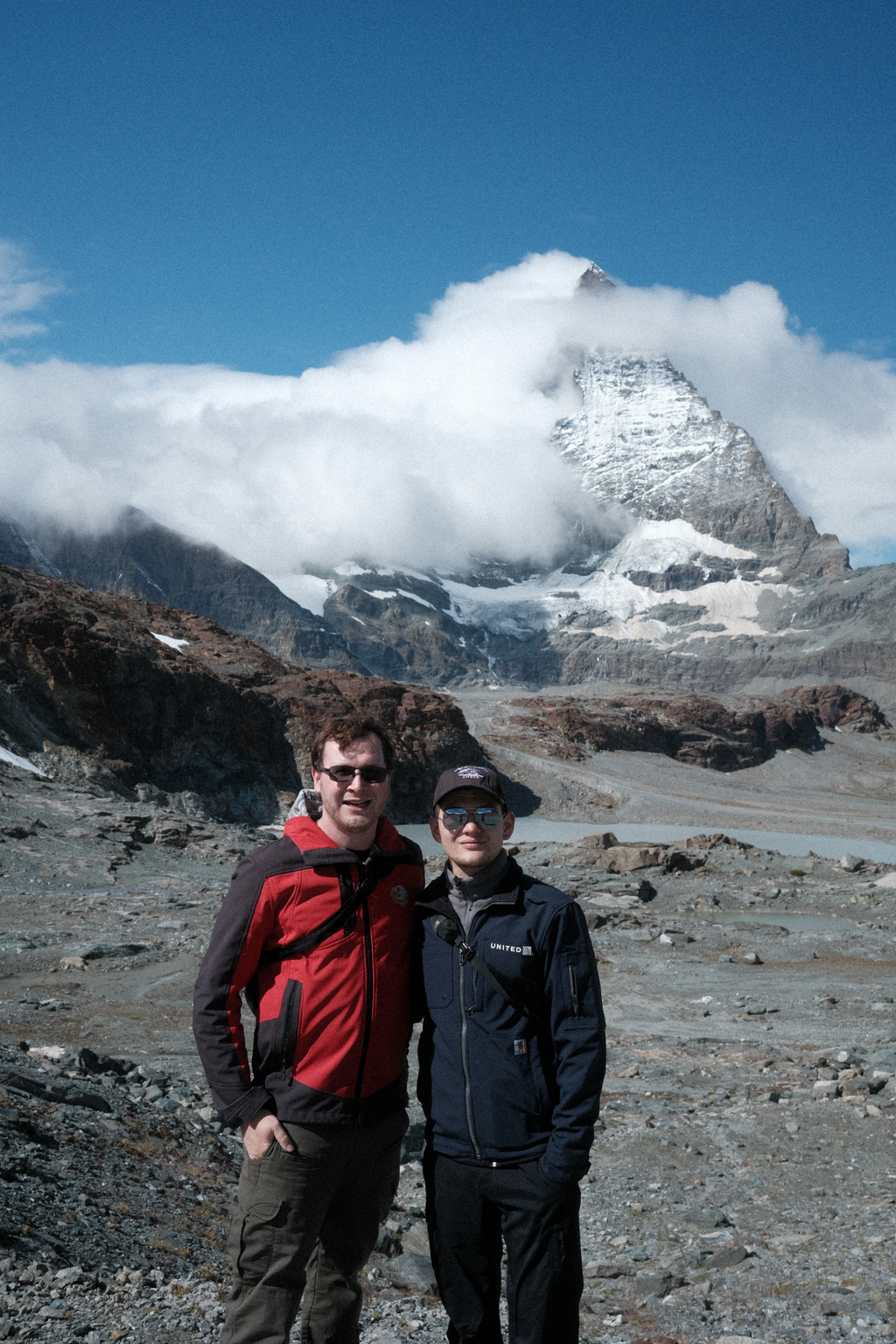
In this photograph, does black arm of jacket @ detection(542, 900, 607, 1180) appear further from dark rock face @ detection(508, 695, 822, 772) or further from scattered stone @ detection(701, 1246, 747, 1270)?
dark rock face @ detection(508, 695, 822, 772)

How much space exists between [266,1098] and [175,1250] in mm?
2174

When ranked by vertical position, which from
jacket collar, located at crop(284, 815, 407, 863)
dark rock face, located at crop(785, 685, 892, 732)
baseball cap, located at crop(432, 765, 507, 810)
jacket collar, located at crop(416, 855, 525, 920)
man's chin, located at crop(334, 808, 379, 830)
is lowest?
jacket collar, located at crop(416, 855, 525, 920)

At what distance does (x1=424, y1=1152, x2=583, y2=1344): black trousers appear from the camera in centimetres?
323

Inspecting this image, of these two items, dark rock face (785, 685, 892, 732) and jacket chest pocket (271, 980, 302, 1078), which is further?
dark rock face (785, 685, 892, 732)

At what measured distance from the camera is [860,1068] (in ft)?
31.4

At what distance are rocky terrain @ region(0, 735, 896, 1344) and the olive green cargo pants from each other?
1.02 metres

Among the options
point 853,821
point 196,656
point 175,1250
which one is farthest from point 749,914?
point 853,821

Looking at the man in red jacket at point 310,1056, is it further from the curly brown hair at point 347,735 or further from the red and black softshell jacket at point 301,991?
the curly brown hair at point 347,735

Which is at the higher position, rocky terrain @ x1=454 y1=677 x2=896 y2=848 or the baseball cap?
the baseball cap

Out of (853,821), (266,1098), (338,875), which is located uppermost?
(338,875)

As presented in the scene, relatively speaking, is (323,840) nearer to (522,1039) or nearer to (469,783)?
(469,783)

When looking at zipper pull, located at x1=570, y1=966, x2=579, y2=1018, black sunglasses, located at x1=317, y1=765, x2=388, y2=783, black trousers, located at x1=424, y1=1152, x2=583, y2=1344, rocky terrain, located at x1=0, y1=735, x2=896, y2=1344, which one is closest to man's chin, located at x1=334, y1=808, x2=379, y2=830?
black sunglasses, located at x1=317, y1=765, x2=388, y2=783

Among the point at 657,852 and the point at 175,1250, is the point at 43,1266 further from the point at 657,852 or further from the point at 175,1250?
the point at 657,852

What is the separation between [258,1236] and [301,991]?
804mm
